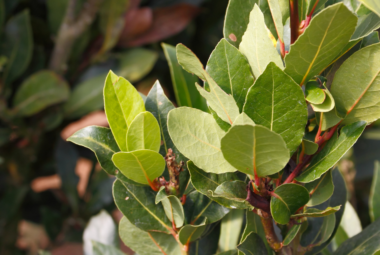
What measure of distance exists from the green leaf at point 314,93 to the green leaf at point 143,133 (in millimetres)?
155

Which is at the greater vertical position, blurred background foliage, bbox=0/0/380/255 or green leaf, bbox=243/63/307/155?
green leaf, bbox=243/63/307/155

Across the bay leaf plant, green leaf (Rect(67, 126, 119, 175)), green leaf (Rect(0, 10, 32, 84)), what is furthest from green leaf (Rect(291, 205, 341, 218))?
green leaf (Rect(0, 10, 32, 84))

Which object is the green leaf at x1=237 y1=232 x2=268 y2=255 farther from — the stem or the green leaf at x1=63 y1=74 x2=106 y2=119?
the green leaf at x1=63 y1=74 x2=106 y2=119

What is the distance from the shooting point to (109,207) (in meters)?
1.26

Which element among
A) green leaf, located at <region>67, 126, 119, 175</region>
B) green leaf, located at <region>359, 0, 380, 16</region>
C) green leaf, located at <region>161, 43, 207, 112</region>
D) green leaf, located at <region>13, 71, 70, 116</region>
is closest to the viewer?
green leaf, located at <region>359, 0, 380, 16</region>

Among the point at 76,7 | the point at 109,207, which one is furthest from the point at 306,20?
the point at 109,207

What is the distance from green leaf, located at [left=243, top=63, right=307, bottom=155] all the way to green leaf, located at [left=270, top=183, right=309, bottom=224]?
4cm

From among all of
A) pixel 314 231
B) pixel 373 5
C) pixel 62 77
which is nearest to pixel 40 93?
pixel 62 77

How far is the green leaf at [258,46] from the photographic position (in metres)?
0.34

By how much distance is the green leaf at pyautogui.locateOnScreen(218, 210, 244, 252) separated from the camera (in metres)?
0.59

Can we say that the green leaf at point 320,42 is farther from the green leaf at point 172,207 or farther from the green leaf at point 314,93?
the green leaf at point 172,207

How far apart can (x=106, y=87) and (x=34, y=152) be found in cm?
97

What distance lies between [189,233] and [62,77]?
83 cm

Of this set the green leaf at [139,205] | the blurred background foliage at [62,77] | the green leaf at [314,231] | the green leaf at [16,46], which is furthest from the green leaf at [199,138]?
the green leaf at [16,46]
